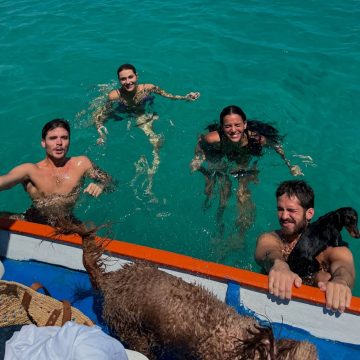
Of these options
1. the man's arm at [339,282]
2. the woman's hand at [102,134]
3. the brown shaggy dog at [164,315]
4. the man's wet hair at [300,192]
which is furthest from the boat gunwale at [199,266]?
the woman's hand at [102,134]

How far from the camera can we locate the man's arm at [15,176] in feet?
15.1

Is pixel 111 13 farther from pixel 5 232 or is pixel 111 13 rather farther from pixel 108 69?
pixel 5 232

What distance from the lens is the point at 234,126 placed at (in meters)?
5.35

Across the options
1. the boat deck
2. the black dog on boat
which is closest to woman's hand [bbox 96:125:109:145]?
the boat deck

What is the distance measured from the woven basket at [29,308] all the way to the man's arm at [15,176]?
1.42 metres

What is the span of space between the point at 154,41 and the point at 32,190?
19.5ft

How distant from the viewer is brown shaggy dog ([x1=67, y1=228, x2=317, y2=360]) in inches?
115

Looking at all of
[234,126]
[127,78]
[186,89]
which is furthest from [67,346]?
[186,89]

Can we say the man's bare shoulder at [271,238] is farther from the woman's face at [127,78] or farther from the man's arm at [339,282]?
the woman's face at [127,78]

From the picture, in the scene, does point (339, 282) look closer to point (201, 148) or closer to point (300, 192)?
point (300, 192)

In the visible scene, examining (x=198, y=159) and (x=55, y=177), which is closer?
(x=55, y=177)

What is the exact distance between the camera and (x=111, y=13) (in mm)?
10977

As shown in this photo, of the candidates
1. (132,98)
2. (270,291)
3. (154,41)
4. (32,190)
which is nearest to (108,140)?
(132,98)

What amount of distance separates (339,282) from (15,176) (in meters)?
3.62
